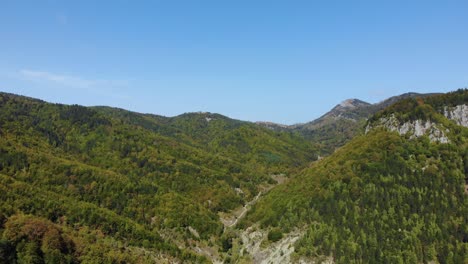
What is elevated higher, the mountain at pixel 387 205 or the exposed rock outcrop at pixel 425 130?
the exposed rock outcrop at pixel 425 130

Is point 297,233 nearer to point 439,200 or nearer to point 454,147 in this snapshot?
point 439,200

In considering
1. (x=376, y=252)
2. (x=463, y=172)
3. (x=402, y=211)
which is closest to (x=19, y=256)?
(x=376, y=252)

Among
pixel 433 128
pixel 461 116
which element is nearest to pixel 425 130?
pixel 433 128

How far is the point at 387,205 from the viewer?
156125mm

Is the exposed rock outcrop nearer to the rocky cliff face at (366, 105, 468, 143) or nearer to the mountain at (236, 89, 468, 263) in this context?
the rocky cliff face at (366, 105, 468, 143)

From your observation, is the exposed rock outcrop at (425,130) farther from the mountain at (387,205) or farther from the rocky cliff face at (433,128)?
the mountain at (387,205)

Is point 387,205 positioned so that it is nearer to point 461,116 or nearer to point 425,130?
point 425,130

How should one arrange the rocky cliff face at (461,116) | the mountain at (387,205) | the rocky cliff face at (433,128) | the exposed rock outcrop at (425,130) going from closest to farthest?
1. the mountain at (387,205)
2. the exposed rock outcrop at (425,130)
3. the rocky cliff face at (433,128)
4. the rocky cliff face at (461,116)

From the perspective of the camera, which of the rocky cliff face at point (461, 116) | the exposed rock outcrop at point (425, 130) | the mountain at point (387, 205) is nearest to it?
the mountain at point (387, 205)

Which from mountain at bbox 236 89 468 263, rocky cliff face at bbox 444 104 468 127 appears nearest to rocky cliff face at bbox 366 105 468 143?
rocky cliff face at bbox 444 104 468 127

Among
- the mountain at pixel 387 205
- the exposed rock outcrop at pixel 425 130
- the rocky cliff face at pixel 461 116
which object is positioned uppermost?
the rocky cliff face at pixel 461 116

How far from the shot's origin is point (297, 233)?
513 ft

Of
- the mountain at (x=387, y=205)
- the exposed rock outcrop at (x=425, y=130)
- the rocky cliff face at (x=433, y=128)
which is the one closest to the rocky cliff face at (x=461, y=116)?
the rocky cliff face at (x=433, y=128)

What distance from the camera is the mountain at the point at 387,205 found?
136 meters
